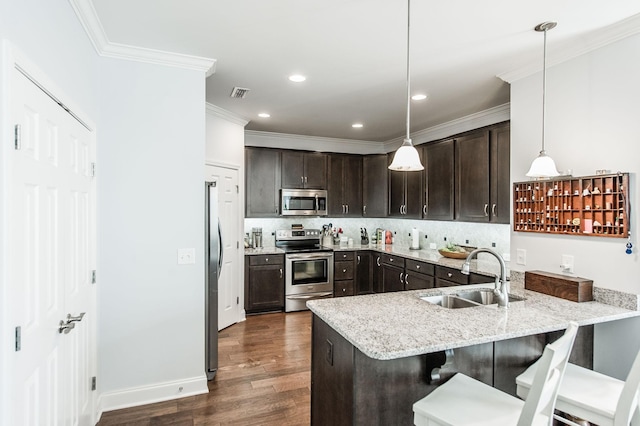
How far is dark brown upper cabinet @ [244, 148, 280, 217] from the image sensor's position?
552cm

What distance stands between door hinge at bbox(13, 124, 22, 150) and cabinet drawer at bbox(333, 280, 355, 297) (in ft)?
15.6

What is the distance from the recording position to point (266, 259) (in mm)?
5277

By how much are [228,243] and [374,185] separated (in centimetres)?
276

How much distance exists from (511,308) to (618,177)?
1.12 metres

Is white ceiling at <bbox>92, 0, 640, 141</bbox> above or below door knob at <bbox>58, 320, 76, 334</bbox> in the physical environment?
above

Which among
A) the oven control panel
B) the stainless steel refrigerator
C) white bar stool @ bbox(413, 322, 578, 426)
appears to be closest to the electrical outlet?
white bar stool @ bbox(413, 322, 578, 426)

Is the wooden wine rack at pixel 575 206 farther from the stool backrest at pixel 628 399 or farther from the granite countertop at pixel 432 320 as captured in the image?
the stool backrest at pixel 628 399

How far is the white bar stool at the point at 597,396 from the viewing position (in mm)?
1562

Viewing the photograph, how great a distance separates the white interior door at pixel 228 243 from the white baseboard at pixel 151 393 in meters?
1.53

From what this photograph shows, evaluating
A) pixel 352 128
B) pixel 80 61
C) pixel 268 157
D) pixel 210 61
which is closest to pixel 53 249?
pixel 80 61

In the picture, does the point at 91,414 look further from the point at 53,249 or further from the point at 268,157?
the point at 268,157

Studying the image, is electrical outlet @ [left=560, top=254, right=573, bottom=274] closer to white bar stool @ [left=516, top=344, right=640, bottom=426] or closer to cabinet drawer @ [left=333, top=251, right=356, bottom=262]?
white bar stool @ [left=516, top=344, right=640, bottom=426]

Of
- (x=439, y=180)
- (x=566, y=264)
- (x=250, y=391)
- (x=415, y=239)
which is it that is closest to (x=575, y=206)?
(x=566, y=264)

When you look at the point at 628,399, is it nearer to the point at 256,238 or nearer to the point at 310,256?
the point at 310,256
